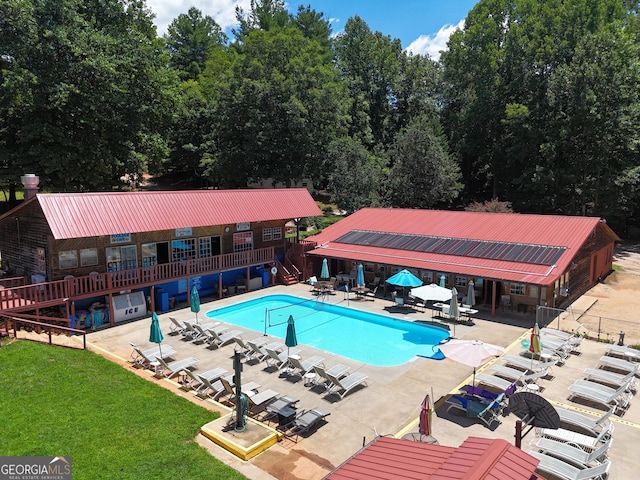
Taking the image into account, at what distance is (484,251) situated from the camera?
24047 millimetres

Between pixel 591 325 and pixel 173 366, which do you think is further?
pixel 591 325

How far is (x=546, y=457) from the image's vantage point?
32.4 ft

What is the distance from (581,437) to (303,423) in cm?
678

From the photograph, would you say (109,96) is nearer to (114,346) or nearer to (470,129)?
(114,346)

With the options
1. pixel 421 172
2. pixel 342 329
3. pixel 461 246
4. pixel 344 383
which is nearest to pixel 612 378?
pixel 344 383

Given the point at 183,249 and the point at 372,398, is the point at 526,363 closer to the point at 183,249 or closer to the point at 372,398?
the point at 372,398

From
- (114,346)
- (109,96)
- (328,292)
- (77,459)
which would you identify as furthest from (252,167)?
(77,459)

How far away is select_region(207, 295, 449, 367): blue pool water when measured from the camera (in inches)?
707

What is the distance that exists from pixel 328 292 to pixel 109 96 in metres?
21.8

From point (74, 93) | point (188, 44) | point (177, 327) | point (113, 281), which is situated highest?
point (188, 44)

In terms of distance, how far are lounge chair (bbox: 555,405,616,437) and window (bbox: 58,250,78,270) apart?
19837 millimetres

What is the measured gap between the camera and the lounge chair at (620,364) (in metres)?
14.7

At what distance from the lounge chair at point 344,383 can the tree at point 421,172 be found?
1273 inches

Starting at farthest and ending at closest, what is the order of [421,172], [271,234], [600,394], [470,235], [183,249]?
[421,172] < [271,234] < [470,235] < [183,249] < [600,394]
